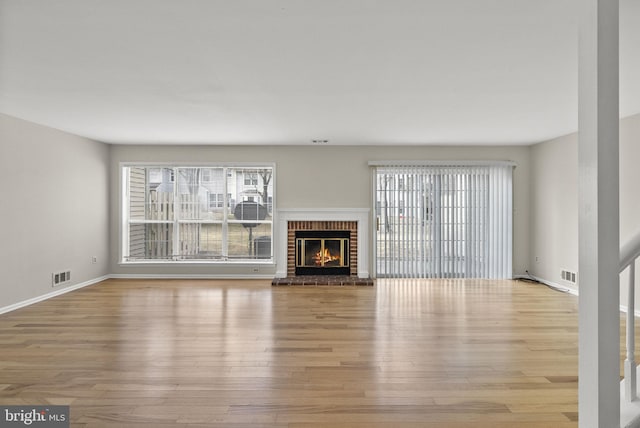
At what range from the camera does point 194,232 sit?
706 centimetres

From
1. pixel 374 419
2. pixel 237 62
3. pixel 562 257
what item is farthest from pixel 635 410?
pixel 562 257

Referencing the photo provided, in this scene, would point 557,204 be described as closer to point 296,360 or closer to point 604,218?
point 296,360

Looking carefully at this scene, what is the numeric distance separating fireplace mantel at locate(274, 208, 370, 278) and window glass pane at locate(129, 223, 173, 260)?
2070 millimetres

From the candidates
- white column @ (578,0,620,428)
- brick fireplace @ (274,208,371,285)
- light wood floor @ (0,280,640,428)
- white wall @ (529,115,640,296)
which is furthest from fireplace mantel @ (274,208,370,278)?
white column @ (578,0,620,428)

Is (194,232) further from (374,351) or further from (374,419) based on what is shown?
(374,419)

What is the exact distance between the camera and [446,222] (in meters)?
6.83

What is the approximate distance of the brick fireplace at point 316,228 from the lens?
6836 millimetres

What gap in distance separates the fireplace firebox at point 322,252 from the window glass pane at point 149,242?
8.05 feet

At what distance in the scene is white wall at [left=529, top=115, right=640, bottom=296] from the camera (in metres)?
4.71

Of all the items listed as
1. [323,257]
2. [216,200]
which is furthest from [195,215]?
[323,257]

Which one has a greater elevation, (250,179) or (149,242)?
(250,179)

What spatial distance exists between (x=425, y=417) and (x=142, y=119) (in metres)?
4.68

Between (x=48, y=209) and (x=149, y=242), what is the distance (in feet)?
6.21

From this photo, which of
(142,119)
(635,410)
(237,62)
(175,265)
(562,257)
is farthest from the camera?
(175,265)
